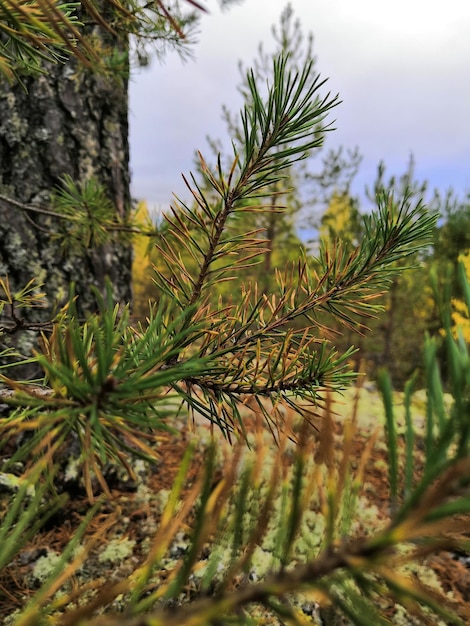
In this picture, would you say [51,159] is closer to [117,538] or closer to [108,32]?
[108,32]

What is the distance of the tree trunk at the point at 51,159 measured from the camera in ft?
5.65

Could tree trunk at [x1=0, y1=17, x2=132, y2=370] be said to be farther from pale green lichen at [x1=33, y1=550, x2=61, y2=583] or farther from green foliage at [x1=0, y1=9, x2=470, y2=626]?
green foliage at [x1=0, y1=9, x2=470, y2=626]

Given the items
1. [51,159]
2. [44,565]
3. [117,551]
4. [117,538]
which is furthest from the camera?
[51,159]

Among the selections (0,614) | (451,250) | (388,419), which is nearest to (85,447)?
(388,419)

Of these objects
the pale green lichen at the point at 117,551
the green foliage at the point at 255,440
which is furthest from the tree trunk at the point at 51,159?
the green foliage at the point at 255,440

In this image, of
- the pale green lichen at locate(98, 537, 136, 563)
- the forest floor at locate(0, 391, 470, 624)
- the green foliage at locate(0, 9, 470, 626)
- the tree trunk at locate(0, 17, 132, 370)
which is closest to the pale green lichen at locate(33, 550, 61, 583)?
the forest floor at locate(0, 391, 470, 624)

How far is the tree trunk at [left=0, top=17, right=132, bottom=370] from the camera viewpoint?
1722 millimetres

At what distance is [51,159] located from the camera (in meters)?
1.80

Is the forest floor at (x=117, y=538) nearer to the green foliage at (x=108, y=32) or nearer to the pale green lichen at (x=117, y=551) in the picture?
the pale green lichen at (x=117, y=551)

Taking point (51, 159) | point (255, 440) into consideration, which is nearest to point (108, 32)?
point (51, 159)

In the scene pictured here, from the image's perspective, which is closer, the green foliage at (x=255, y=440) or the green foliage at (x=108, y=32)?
the green foliage at (x=255, y=440)

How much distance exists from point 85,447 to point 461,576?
1957 millimetres

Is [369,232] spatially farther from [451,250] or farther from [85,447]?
[451,250]

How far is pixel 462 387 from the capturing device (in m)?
0.27
